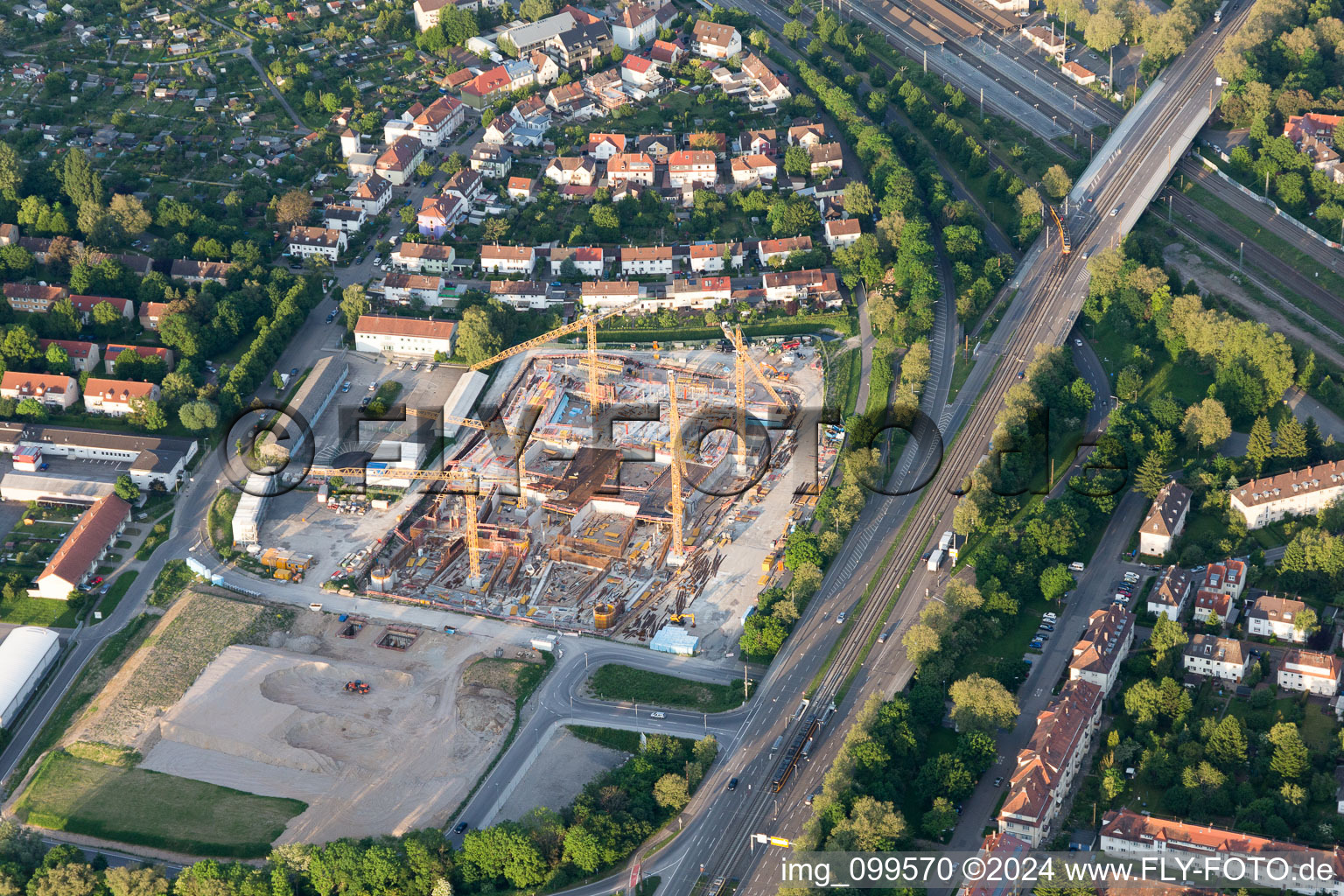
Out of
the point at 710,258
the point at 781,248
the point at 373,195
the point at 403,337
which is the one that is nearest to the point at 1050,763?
the point at 781,248

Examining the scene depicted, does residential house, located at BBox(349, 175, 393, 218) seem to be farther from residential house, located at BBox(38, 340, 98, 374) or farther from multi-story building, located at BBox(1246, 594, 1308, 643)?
multi-story building, located at BBox(1246, 594, 1308, 643)

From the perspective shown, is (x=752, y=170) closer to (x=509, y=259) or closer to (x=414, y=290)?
(x=509, y=259)

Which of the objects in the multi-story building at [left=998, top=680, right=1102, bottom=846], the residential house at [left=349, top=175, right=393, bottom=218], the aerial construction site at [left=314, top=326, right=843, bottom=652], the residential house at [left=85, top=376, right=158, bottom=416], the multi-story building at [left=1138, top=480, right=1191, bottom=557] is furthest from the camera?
the residential house at [left=349, top=175, right=393, bottom=218]

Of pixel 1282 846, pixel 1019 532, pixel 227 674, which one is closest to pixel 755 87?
pixel 1019 532

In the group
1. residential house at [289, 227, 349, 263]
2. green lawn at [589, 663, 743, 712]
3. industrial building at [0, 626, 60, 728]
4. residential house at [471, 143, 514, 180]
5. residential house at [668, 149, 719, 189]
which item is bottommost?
industrial building at [0, 626, 60, 728]

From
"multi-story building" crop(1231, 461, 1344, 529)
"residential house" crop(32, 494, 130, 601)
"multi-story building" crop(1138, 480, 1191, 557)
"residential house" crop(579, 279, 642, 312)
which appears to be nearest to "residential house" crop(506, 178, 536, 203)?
"residential house" crop(579, 279, 642, 312)

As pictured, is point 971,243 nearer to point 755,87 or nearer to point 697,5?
point 755,87

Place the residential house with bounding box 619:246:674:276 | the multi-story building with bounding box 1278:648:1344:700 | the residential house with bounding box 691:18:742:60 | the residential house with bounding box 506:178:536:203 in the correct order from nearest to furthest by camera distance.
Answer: the multi-story building with bounding box 1278:648:1344:700 < the residential house with bounding box 619:246:674:276 < the residential house with bounding box 506:178:536:203 < the residential house with bounding box 691:18:742:60

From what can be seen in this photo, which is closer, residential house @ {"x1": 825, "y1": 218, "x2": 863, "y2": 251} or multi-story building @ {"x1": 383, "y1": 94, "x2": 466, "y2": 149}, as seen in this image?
residential house @ {"x1": 825, "y1": 218, "x2": 863, "y2": 251}
